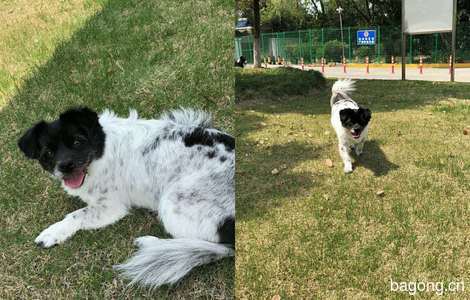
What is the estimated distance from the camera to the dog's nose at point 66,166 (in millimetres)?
1718

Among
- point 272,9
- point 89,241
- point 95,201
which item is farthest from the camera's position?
point 95,201

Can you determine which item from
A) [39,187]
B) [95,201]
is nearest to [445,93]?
[95,201]

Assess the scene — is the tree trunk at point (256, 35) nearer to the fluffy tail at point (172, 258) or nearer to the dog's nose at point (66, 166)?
the fluffy tail at point (172, 258)

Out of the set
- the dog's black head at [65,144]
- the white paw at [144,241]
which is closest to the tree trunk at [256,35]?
the white paw at [144,241]

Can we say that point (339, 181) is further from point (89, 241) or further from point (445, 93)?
point (89, 241)

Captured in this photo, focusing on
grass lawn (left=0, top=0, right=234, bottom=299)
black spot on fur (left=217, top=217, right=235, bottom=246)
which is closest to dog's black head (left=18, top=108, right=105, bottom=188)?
grass lawn (left=0, top=0, right=234, bottom=299)

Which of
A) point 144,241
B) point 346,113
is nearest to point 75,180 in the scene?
point 144,241

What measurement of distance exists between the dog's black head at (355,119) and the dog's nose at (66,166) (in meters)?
0.97

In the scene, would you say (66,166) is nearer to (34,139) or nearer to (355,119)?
(34,139)

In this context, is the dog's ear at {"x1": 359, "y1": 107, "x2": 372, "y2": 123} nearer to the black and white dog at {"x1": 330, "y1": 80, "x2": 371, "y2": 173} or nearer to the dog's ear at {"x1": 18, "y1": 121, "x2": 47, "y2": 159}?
the black and white dog at {"x1": 330, "y1": 80, "x2": 371, "y2": 173}

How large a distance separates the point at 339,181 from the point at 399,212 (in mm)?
162

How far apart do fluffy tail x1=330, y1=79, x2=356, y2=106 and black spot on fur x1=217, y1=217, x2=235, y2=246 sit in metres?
0.49

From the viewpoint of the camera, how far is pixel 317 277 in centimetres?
107

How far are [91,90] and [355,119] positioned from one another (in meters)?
1.72
